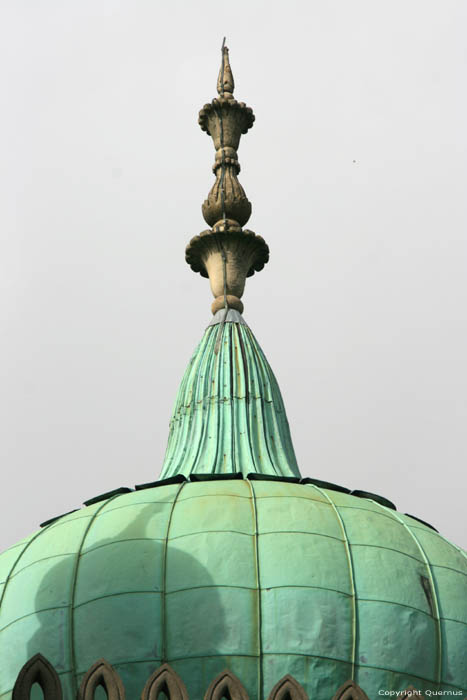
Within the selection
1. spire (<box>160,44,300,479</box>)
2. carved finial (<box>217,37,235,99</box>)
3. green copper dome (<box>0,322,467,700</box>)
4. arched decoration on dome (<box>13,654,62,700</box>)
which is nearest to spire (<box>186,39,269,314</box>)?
spire (<box>160,44,300,479</box>)

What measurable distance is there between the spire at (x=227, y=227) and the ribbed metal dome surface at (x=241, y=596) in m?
5.96

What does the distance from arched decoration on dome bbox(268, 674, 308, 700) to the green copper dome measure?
1.23m

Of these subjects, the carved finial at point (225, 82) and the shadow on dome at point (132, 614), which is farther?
the carved finial at point (225, 82)

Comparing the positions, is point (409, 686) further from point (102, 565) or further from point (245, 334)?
point (245, 334)

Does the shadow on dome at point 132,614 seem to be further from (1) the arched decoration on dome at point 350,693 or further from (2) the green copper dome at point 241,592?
(1) the arched decoration on dome at point 350,693

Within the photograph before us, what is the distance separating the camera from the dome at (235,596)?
1731 cm

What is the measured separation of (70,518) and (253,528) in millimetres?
2785

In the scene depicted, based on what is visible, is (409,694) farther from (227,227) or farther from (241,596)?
(227,227)

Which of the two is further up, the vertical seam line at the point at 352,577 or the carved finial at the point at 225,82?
the carved finial at the point at 225,82

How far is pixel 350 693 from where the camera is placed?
16.1 m

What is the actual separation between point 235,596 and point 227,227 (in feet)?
29.1

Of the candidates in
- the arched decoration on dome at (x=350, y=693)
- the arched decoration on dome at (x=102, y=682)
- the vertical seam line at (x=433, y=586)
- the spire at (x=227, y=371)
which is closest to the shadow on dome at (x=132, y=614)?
the arched decoration on dome at (x=102, y=682)

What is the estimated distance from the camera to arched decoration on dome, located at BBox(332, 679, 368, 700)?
1609cm

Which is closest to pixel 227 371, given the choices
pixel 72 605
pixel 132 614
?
pixel 72 605
